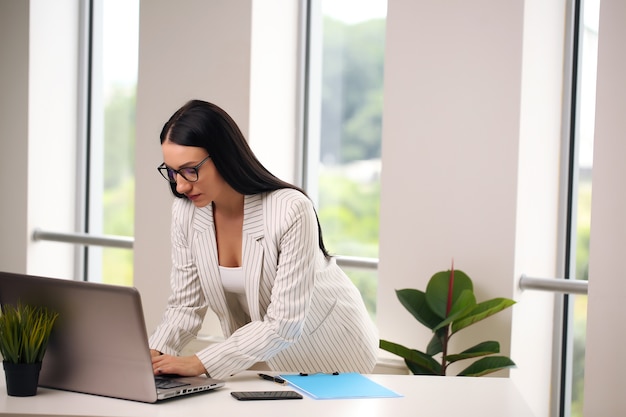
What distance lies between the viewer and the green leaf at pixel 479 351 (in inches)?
130

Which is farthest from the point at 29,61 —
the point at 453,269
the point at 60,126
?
the point at 453,269

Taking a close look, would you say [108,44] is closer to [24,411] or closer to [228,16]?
[228,16]

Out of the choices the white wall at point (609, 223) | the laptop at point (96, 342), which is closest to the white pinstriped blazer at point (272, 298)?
the laptop at point (96, 342)

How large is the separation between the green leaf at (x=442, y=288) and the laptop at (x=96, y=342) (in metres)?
1.47

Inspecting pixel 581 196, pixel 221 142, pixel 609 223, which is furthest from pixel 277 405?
pixel 581 196

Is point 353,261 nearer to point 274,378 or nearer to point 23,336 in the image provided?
point 274,378

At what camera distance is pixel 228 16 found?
173 inches

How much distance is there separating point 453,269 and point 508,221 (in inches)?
12.7

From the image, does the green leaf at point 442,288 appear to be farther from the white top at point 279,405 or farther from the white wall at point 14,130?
the white wall at point 14,130

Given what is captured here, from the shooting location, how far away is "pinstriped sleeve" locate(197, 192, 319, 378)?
233cm

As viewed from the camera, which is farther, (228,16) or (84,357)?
(228,16)

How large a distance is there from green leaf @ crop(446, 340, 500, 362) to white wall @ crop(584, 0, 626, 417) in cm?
46

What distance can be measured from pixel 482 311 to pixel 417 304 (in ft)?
0.90

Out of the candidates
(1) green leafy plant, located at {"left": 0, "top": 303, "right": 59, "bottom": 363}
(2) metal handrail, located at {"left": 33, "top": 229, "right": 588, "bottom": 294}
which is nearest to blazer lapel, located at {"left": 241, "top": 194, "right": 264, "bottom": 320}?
(1) green leafy plant, located at {"left": 0, "top": 303, "right": 59, "bottom": 363}
